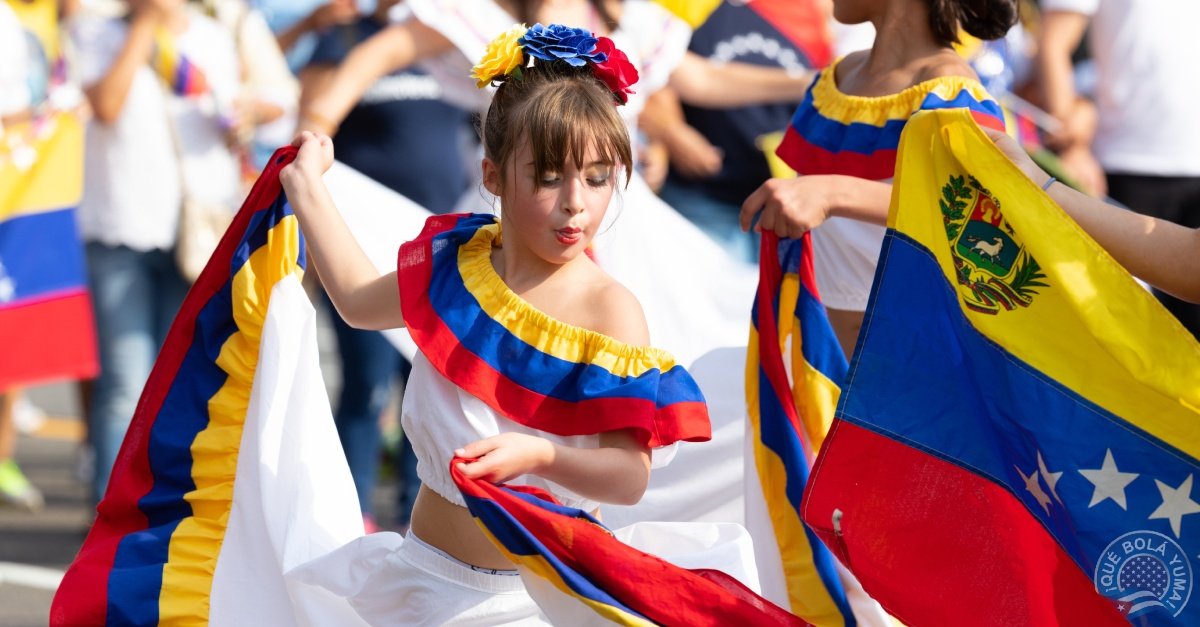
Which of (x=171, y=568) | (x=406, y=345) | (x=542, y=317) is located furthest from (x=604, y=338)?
(x=406, y=345)

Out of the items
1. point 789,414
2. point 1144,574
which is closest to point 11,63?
point 789,414

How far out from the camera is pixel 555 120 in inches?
116

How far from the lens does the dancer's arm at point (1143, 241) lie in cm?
297

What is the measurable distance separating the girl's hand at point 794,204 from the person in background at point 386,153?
2.59 meters

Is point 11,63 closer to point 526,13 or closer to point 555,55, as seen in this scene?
point 526,13

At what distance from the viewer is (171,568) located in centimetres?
345

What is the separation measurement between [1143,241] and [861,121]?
991mm

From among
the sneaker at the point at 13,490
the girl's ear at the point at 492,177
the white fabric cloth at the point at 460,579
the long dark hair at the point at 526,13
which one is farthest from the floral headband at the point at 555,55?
the sneaker at the point at 13,490

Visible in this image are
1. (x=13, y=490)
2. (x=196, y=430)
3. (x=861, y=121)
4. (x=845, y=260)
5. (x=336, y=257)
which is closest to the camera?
(x=336, y=257)

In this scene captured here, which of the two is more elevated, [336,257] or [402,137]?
[336,257]

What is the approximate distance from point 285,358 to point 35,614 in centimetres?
239

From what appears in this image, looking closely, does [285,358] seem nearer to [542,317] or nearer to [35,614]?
[542,317]

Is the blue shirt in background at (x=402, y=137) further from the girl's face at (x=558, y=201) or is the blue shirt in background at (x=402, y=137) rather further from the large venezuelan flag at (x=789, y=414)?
the girl's face at (x=558, y=201)

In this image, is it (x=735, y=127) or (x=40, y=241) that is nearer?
(x=40, y=241)
